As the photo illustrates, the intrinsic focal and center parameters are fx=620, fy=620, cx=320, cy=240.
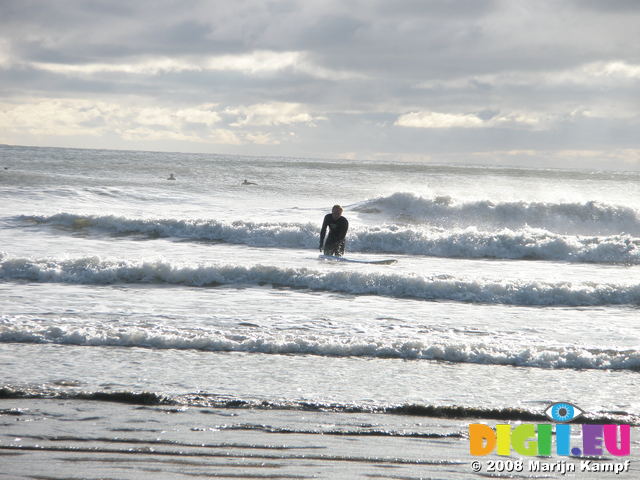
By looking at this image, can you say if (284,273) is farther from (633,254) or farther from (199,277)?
(633,254)

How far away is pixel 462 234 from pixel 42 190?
21779 mm

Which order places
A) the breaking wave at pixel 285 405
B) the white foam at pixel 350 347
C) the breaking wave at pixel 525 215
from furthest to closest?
the breaking wave at pixel 525 215 → the white foam at pixel 350 347 → the breaking wave at pixel 285 405

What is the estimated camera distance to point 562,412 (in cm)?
525

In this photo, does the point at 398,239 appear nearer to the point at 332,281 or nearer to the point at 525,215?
the point at 332,281

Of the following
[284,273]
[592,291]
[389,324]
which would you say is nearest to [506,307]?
[592,291]

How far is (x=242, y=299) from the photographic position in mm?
10430

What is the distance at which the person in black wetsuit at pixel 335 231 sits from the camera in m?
14.5

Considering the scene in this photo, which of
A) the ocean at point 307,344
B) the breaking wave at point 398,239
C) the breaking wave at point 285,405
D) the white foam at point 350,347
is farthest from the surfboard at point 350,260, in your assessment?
the breaking wave at point 285,405

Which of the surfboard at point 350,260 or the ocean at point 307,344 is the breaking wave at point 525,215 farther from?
the surfboard at point 350,260

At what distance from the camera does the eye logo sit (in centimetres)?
511

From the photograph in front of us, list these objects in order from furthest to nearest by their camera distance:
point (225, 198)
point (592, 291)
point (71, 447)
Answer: point (225, 198) < point (592, 291) < point (71, 447)

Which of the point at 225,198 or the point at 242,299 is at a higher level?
the point at 225,198

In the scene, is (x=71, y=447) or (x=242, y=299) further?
(x=242, y=299)

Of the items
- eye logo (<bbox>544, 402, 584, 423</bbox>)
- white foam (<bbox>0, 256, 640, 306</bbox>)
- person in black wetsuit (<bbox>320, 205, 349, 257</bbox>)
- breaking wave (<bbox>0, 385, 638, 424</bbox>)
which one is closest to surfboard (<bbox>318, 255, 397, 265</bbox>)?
person in black wetsuit (<bbox>320, 205, 349, 257</bbox>)
